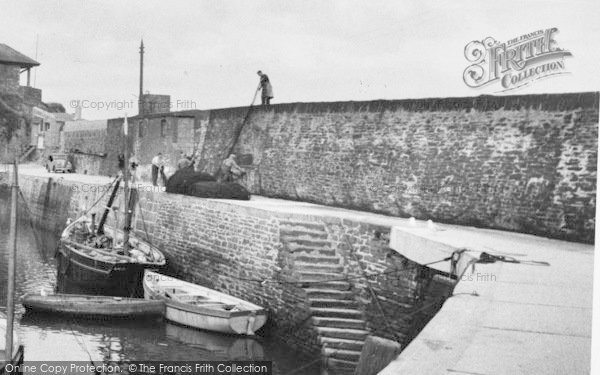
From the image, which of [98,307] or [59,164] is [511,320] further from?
[59,164]

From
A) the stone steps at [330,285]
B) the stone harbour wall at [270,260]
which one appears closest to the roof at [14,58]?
the stone harbour wall at [270,260]

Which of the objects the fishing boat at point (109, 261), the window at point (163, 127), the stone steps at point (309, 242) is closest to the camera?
the stone steps at point (309, 242)

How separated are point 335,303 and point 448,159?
13.2 feet

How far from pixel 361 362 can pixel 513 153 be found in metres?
7.13

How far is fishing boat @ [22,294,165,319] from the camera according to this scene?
1311 cm

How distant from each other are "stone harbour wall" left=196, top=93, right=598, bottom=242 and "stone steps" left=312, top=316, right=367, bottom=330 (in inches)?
132

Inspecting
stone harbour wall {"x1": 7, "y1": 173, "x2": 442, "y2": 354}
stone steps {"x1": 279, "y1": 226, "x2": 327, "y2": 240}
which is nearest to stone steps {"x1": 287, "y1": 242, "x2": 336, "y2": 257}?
stone harbour wall {"x1": 7, "y1": 173, "x2": 442, "y2": 354}

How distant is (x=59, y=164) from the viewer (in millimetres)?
31750

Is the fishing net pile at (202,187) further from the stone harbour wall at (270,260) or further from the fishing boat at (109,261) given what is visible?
the fishing boat at (109,261)

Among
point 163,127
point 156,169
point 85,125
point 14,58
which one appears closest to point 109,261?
point 14,58

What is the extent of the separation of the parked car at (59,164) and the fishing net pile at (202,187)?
14.8 m

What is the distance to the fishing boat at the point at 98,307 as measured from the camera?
43.0 feet

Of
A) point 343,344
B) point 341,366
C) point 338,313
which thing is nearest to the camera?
point 341,366

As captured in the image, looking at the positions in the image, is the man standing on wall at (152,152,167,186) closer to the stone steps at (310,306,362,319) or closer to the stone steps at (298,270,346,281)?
the stone steps at (298,270,346,281)
